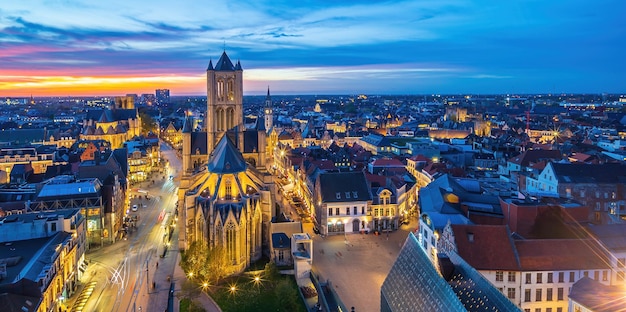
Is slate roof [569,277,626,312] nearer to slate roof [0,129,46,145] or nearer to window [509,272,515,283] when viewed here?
window [509,272,515,283]

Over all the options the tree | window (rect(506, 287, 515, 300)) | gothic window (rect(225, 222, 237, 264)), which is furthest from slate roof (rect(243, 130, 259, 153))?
window (rect(506, 287, 515, 300))

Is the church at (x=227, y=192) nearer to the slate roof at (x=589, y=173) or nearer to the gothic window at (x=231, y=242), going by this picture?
the gothic window at (x=231, y=242)

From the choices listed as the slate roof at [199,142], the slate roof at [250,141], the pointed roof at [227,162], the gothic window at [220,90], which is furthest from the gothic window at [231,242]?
the gothic window at [220,90]

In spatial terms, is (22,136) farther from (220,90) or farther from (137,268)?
(137,268)

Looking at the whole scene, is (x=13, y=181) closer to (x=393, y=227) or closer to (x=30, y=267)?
(x=30, y=267)

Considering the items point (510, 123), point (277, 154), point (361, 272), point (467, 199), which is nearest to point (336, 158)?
point (277, 154)

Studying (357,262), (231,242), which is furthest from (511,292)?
(231,242)
